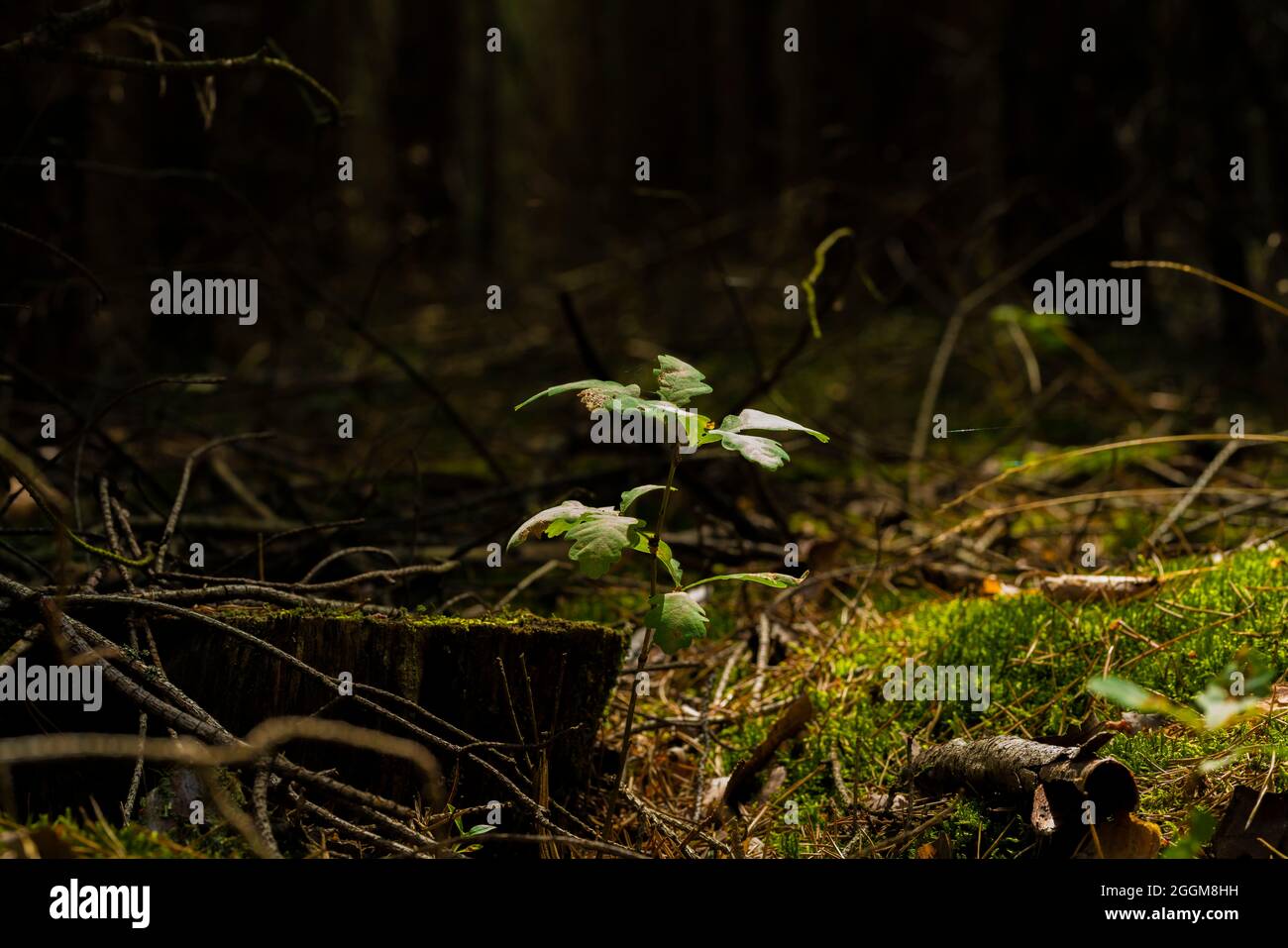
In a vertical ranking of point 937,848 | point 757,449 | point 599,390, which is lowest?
point 937,848

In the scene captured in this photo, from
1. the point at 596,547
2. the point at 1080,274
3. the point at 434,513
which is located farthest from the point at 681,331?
the point at 596,547

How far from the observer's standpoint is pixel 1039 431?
202 inches

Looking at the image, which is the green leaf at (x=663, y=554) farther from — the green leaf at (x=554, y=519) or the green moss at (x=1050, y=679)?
the green moss at (x=1050, y=679)

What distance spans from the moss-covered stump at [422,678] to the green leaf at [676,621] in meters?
0.32

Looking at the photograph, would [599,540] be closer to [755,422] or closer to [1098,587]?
[755,422]

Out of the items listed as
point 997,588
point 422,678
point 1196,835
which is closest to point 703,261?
point 997,588

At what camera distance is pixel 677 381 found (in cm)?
178

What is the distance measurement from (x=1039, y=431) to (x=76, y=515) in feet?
13.8

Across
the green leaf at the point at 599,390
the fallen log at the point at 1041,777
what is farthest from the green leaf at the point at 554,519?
the fallen log at the point at 1041,777

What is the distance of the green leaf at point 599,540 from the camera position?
1619 mm

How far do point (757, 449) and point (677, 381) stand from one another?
22 cm

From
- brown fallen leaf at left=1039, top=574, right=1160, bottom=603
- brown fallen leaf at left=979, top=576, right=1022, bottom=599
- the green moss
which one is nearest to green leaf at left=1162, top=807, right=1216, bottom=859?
the green moss
